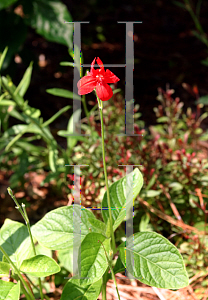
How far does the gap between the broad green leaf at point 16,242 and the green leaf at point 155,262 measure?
0.26m

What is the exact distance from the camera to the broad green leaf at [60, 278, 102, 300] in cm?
69

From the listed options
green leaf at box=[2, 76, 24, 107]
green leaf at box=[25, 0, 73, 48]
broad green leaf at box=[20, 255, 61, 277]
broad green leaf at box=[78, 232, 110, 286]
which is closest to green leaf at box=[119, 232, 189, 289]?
broad green leaf at box=[78, 232, 110, 286]

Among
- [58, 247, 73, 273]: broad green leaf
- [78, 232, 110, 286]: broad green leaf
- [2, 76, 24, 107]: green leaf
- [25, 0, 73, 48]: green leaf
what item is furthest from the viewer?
[25, 0, 73, 48]: green leaf

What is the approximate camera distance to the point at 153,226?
3.50 feet

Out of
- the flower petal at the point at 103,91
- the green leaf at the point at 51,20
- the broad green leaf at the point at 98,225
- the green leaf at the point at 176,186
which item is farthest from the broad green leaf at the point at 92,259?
the green leaf at the point at 51,20

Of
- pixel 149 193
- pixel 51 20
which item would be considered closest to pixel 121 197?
pixel 149 193

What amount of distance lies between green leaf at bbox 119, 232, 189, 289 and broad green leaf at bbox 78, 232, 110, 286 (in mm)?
61

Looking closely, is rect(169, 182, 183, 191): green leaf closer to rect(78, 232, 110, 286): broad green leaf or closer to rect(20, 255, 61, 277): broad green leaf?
rect(78, 232, 110, 286): broad green leaf

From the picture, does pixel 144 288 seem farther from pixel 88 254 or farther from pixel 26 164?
pixel 26 164

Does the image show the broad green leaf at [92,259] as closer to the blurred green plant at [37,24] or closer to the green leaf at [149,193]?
the green leaf at [149,193]

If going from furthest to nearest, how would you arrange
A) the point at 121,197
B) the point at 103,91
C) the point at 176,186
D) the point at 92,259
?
the point at 176,186
the point at 121,197
the point at 92,259
the point at 103,91

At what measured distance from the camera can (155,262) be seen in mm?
687

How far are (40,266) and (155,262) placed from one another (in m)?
0.27

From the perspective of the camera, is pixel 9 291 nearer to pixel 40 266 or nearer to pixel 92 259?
pixel 40 266
